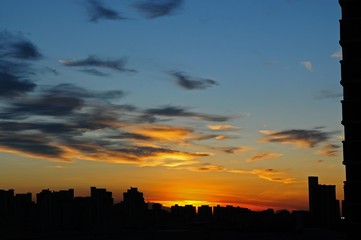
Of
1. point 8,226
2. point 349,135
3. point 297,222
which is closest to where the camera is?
point 349,135

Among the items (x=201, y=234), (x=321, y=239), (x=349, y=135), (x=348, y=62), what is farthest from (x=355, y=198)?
(x=321, y=239)

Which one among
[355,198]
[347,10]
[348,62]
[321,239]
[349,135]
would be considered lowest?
[321,239]

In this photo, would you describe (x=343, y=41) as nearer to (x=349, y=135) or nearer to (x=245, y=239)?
(x=349, y=135)

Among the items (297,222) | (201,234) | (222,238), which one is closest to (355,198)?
(201,234)

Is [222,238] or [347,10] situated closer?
[347,10]

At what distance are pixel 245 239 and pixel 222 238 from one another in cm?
912

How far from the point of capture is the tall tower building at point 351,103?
95.1 metres

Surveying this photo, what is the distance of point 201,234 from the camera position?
417 ft

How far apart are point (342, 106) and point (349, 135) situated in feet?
17.6

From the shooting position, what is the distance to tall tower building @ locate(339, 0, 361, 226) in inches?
3745

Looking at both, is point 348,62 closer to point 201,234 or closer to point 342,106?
point 342,106

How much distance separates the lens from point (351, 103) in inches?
3789

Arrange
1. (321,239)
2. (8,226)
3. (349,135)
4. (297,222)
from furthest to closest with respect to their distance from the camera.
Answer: (297,222)
(321,239)
(8,226)
(349,135)

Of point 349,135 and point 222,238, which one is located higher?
point 349,135
